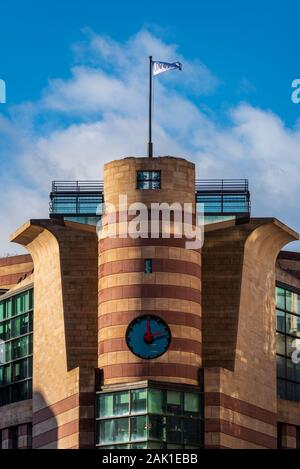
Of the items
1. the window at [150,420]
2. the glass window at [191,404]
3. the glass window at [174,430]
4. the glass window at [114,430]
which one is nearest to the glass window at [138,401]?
the window at [150,420]

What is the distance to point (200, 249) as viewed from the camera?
141250 mm

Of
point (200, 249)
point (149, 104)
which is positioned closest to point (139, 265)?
point (200, 249)

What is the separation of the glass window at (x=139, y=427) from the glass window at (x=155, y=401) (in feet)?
2.66

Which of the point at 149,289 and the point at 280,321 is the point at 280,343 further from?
the point at 149,289

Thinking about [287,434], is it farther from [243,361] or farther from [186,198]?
[186,198]

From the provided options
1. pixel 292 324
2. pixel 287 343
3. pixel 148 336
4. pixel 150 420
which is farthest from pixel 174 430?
pixel 292 324

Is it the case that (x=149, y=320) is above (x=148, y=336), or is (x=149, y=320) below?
above

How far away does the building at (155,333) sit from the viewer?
136 m

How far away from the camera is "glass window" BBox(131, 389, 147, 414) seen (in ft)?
444

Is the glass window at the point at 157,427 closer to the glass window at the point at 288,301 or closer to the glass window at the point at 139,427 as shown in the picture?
the glass window at the point at 139,427

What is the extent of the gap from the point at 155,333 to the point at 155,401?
4.78 metres

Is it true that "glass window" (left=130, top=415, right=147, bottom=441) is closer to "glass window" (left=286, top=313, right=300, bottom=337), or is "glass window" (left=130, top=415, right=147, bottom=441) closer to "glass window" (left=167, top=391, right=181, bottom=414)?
"glass window" (left=167, top=391, right=181, bottom=414)

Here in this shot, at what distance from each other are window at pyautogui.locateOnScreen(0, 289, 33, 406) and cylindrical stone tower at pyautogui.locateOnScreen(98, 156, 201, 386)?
13.7 metres

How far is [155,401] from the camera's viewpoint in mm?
135500
